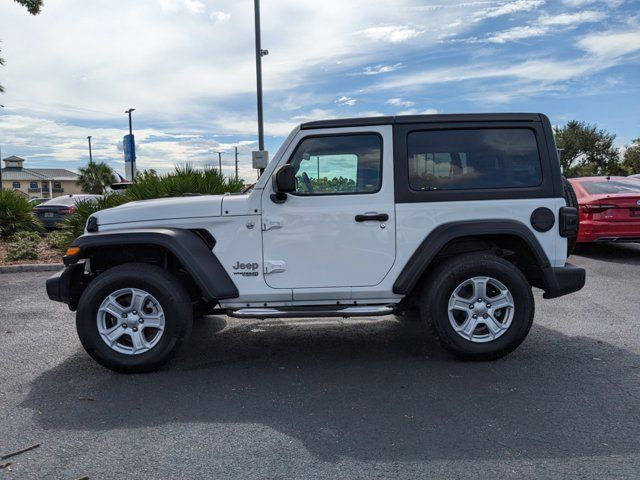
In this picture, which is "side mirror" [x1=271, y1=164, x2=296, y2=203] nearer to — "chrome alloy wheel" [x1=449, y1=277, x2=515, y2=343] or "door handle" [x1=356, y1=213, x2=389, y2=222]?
"door handle" [x1=356, y1=213, x2=389, y2=222]

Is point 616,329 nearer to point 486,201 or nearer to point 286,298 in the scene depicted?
point 486,201

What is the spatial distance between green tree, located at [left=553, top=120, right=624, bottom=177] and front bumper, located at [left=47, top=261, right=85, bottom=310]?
54.3 meters

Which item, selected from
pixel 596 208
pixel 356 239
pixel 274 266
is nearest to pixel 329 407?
pixel 274 266

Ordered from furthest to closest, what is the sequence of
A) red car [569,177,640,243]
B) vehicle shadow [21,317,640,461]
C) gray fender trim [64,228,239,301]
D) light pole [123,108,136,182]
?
light pole [123,108,136,182]
red car [569,177,640,243]
gray fender trim [64,228,239,301]
vehicle shadow [21,317,640,461]

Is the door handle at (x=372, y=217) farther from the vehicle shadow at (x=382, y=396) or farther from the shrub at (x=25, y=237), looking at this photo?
the shrub at (x=25, y=237)

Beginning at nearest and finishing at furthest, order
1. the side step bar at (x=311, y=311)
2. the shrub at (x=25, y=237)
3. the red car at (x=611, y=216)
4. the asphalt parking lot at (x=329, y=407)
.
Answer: the asphalt parking lot at (x=329, y=407)
the side step bar at (x=311, y=311)
the red car at (x=611, y=216)
the shrub at (x=25, y=237)

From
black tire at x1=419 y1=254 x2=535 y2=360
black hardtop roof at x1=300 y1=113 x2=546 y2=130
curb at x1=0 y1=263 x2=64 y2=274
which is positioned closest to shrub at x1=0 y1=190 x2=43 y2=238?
curb at x1=0 y1=263 x2=64 y2=274

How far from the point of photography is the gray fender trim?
4.29 m

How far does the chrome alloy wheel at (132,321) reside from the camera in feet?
14.3

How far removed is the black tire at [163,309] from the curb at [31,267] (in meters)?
6.35

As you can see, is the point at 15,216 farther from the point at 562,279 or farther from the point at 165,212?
the point at 562,279

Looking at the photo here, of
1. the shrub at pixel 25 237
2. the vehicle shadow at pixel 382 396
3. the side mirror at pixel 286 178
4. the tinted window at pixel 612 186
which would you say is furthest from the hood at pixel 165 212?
the shrub at pixel 25 237

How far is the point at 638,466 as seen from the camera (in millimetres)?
2863

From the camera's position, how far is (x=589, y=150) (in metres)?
53.9
